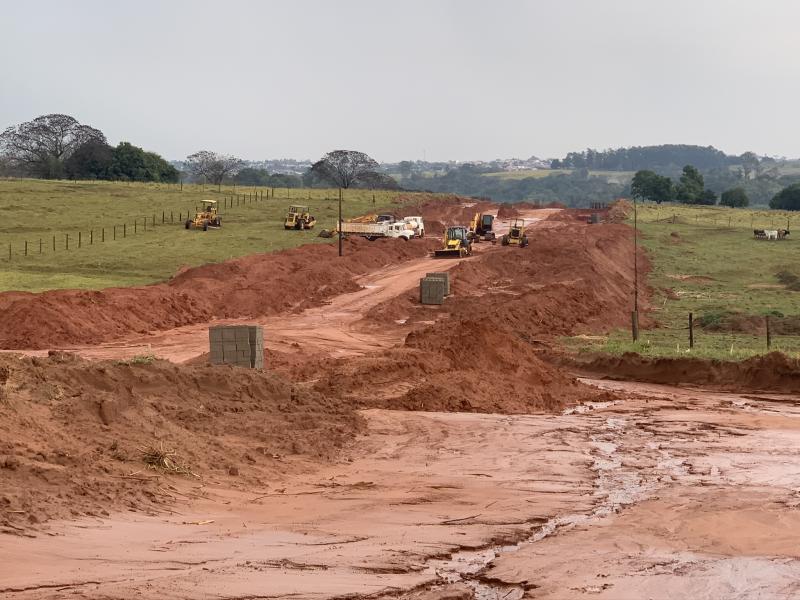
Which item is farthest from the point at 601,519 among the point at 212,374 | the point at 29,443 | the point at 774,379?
the point at 774,379

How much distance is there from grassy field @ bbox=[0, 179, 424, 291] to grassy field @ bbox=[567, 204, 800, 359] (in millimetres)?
21904

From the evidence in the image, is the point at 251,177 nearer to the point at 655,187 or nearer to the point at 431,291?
the point at 655,187

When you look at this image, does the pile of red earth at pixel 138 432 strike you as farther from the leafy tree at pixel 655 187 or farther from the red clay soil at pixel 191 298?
the leafy tree at pixel 655 187

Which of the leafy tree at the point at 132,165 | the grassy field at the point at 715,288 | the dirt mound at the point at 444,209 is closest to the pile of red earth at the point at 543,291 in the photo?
the grassy field at the point at 715,288

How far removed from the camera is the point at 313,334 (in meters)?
36.2

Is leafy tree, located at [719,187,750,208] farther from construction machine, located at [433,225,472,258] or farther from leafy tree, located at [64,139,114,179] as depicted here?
construction machine, located at [433,225,472,258]

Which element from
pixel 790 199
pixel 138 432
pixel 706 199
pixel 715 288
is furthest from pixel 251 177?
pixel 138 432

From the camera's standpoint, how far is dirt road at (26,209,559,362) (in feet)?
105

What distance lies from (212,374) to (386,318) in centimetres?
1837

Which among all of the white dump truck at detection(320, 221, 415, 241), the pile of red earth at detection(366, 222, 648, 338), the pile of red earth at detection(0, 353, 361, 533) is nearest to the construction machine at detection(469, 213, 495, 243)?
the pile of red earth at detection(366, 222, 648, 338)

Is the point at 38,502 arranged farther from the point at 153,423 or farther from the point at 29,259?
the point at 29,259

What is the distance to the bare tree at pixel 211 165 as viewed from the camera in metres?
143

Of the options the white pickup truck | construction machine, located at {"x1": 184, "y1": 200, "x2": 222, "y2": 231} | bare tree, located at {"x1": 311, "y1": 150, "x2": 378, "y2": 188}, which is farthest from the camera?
bare tree, located at {"x1": 311, "y1": 150, "x2": 378, "y2": 188}

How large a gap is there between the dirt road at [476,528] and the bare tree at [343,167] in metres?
119
